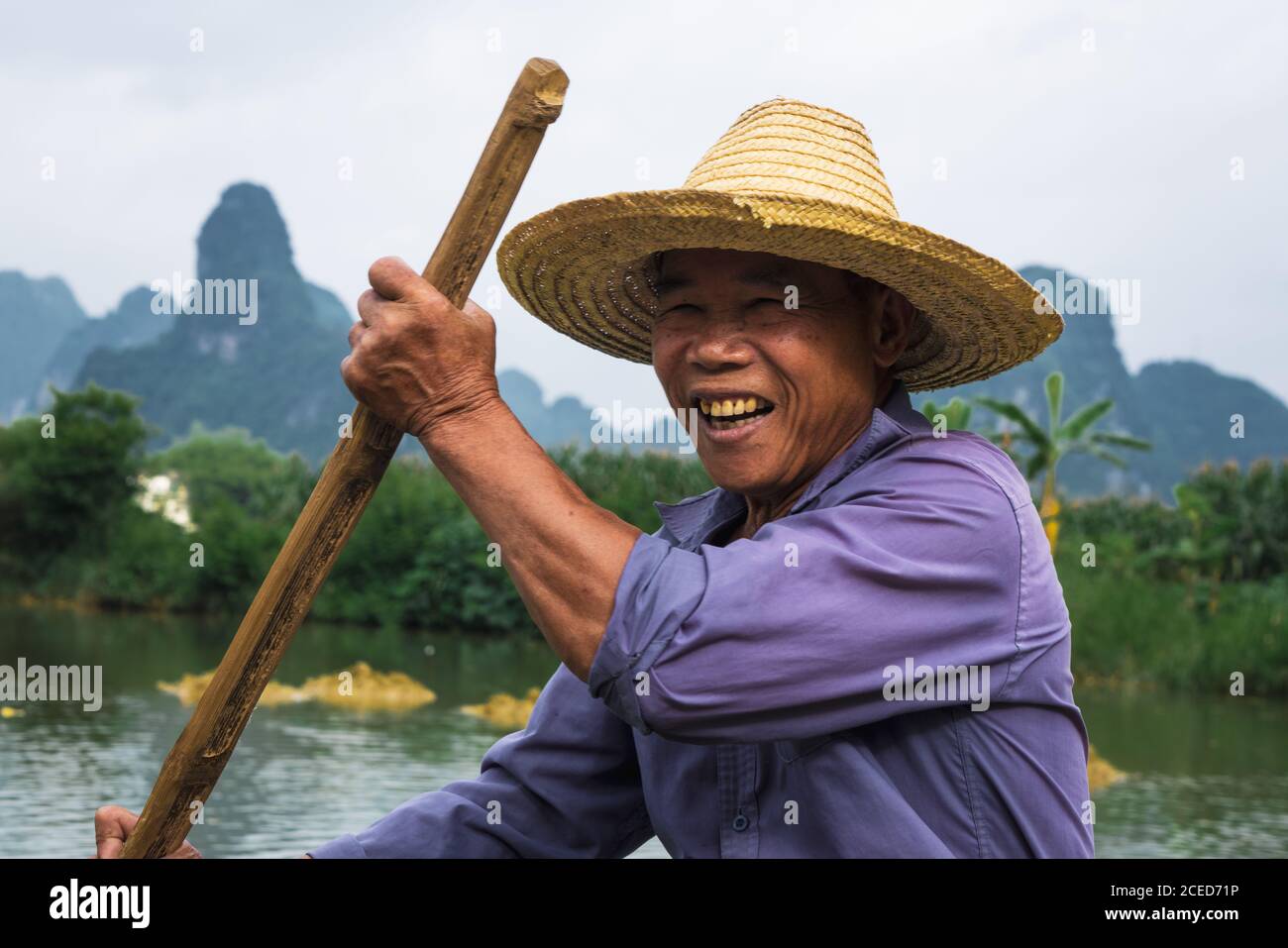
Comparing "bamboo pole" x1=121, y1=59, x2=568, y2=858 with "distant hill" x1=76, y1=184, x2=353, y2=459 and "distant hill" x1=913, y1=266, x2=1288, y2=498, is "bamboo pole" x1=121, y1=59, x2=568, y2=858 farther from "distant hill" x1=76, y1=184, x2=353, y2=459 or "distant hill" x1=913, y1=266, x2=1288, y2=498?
"distant hill" x1=76, y1=184, x2=353, y2=459

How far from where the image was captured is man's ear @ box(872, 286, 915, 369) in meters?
1.67

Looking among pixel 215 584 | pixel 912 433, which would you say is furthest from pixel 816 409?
pixel 215 584

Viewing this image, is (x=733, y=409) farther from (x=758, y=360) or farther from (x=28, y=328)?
(x=28, y=328)

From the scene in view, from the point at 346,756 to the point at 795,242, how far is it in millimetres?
13399

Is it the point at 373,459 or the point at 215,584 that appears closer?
the point at 373,459

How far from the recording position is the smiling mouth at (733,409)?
1558mm

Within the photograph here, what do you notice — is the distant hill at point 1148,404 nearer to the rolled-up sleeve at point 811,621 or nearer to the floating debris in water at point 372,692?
the floating debris in water at point 372,692

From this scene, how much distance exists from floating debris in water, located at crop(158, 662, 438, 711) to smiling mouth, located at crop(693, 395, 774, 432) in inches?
645

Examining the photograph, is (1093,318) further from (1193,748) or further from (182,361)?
(1193,748)

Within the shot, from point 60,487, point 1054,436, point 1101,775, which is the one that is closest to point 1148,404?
point 60,487

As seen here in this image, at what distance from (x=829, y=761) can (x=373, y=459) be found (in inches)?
21.0

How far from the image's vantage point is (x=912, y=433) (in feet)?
4.90

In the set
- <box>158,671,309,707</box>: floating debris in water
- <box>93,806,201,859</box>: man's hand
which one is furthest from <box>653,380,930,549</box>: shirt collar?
<box>158,671,309,707</box>: floating debris in water

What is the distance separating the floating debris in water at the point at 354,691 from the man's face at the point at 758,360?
16.4 metres
